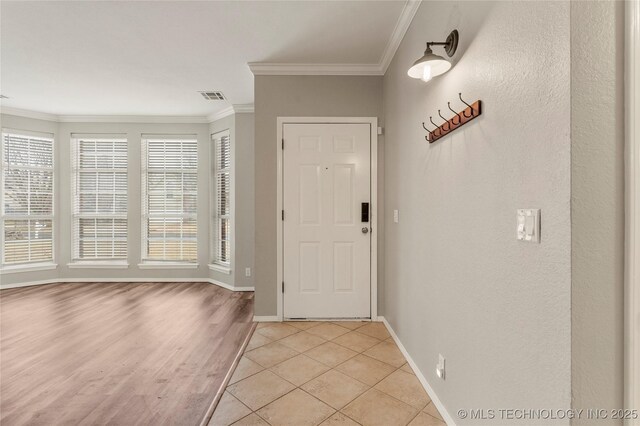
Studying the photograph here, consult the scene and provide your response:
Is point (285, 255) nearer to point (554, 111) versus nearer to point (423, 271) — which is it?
point (423, 271)

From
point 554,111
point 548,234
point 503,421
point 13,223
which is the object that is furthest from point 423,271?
point 13,223

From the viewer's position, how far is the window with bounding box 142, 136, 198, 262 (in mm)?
4934

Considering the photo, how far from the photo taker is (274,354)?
2473 millimetres

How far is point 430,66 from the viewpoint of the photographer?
1.61 meters

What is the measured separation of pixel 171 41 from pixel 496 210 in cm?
298

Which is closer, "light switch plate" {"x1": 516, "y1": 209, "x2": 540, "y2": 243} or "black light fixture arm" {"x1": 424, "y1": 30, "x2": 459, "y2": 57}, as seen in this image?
"light switch plate" {"x1": 516, "y1": 209, "x2": 540, "y2": 243}

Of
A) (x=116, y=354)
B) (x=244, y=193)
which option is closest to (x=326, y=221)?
(x=244, y=193)

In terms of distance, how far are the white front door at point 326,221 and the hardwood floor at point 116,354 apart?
794mm

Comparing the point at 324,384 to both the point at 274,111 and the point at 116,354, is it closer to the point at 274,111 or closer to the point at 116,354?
the point at 116,354

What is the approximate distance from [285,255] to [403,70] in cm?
205

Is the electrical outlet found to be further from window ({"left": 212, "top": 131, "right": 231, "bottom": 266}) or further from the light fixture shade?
window ({"left": 212, "top": 131, "right": 231, "bottom": 266})

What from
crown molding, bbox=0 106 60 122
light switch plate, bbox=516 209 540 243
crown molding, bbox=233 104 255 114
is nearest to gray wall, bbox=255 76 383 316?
crown molding, bbox=233 104 255 114
